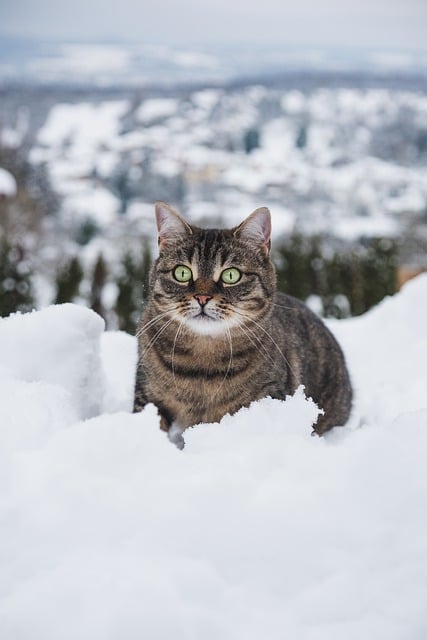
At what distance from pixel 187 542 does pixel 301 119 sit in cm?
7395

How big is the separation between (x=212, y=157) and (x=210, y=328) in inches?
2505

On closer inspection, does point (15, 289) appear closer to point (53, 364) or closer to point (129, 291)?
point (129, 291)

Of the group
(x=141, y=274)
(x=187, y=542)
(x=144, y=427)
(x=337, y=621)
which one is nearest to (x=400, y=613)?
(x=337, y=621)

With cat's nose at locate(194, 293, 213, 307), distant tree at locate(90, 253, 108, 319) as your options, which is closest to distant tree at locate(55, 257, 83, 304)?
distant tree at locate(90, 253, 108, 319)

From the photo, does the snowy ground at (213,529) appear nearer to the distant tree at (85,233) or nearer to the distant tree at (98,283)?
the distant tree at (98,283)

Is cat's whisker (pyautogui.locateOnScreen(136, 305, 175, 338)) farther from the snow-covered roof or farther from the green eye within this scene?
the snow-covered roof

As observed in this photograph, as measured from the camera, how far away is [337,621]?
1.48 meters

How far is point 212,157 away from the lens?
64250mm

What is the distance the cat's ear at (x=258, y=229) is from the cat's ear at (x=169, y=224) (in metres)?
0.29

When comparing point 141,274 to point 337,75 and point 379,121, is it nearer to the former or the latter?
point 379,121

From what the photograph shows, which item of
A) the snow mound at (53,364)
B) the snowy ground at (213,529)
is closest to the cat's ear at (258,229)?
the snow mound at (53,364)

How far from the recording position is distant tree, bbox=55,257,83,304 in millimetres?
18703

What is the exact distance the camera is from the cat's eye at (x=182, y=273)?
3.14m

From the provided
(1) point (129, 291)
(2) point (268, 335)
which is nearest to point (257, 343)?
(2) point (268, 335)
